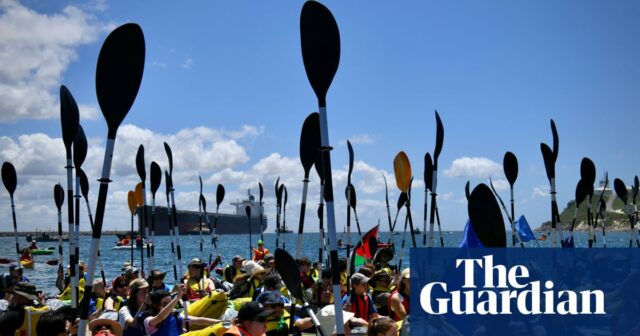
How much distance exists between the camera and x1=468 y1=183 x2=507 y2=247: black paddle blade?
16.3 ft

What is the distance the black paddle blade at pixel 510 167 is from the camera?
418 inches

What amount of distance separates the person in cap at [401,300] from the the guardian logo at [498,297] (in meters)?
0.91

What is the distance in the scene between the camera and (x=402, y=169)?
9.87 meters

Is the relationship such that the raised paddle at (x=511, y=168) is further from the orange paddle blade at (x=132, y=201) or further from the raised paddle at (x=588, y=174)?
the orange paddle blade at (x=132, y=201)

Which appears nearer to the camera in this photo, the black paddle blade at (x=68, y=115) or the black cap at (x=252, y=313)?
the black cap at (x=252, y=313)

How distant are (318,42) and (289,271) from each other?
213cm

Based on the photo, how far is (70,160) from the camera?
558 cm

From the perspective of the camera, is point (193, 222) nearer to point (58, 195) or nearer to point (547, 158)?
point (58, 195)

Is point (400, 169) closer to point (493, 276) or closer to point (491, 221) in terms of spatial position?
point (493, 276)

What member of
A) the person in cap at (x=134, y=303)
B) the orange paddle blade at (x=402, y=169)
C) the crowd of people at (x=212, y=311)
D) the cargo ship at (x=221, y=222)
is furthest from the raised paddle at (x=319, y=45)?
the cargo ship at (x=221, y=222)

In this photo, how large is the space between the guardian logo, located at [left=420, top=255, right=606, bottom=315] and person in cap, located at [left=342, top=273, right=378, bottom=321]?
1.02 meters

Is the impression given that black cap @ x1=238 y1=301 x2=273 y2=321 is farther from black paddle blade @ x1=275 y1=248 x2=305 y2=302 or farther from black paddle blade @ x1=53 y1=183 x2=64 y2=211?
black paddle blade @ x1=53 y1=183 x2=64 y2=211

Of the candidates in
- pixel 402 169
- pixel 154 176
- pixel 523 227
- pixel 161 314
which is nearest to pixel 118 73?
pixel 161 314

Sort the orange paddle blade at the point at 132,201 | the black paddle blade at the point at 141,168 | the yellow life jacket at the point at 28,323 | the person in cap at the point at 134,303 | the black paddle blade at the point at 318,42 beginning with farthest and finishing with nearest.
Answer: the orange paddle blade at the point at 132,201 < the black paddle blade at the point at 141,168 < the person in cap at the point at 134,303 < the yellow life jacket at the point at 28,323 < the black paddle blade at the point at 318,42
